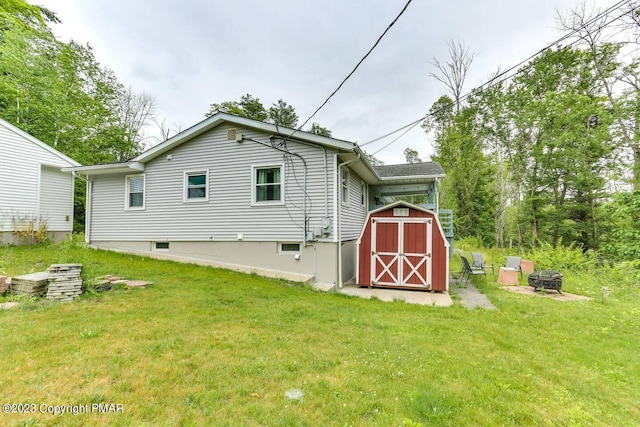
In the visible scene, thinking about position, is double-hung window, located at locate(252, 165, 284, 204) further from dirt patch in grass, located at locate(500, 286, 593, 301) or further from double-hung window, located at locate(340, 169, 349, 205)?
dirt patch in grass, located at locate(500, 286, 593, 301)

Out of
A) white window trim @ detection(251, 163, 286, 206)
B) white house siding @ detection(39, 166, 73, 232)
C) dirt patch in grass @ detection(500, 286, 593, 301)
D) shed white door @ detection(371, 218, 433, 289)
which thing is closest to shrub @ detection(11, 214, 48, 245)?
white house siding @ detection(39, 166, 73, 232)

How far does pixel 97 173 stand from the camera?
10.4 meters

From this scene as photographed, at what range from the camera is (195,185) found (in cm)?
932

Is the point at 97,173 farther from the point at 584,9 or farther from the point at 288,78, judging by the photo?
the point at 584,9

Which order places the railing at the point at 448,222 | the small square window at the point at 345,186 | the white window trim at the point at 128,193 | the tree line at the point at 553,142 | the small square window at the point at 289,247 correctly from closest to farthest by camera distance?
the small square window at the point at 289,247 → the small square window at the point at 345,186 → the white window trim at the point at 128,193 → the railing at the point at 448,222 → the tree line at the point at 553,142

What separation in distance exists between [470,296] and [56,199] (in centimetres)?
1596

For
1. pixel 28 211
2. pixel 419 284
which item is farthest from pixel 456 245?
pixel 28 211

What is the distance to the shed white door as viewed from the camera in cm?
764

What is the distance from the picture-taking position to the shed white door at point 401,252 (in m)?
7.64

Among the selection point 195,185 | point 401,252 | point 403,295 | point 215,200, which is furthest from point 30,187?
point 403,295

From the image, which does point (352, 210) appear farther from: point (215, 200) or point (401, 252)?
point (215, 200)

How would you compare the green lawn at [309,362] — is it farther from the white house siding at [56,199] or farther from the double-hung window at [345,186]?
the white house siding at [56,199]

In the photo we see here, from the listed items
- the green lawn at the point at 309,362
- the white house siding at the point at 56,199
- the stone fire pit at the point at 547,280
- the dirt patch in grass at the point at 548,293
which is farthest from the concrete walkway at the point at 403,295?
the white house siding at the point at 56,199

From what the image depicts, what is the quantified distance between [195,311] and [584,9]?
59.6 feet
